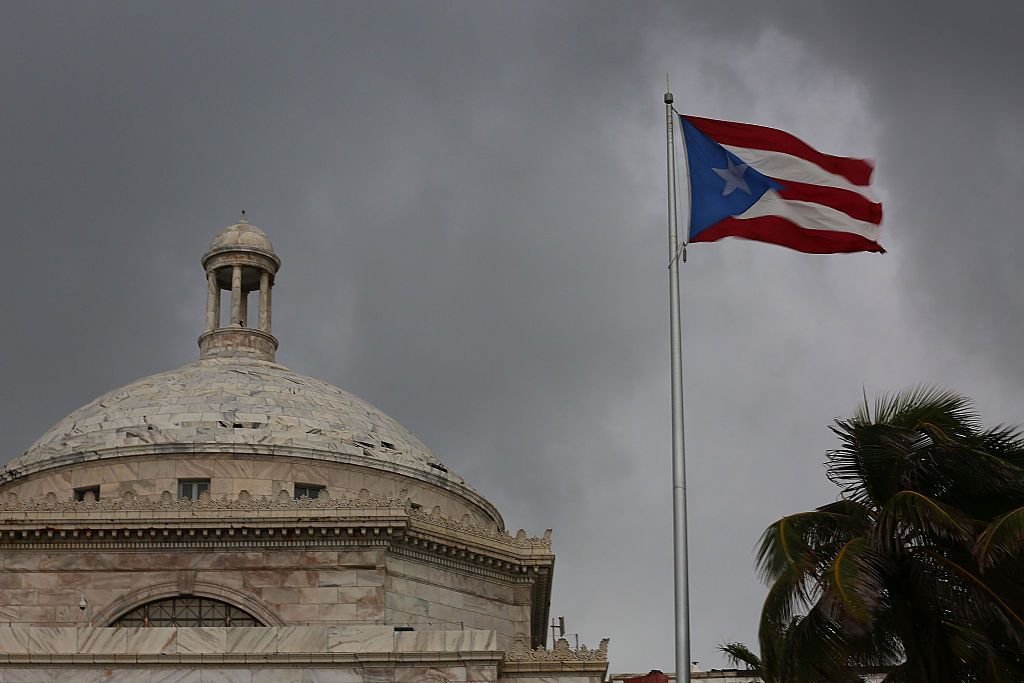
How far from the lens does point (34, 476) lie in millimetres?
45375

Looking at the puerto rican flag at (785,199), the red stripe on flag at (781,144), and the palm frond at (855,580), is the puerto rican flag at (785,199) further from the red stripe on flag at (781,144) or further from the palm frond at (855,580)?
the palm frond at (855,580)

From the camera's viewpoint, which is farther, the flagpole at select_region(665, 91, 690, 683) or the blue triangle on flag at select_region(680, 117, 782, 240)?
the blue triangle on flag at select_region(680, 117, 782, 240)

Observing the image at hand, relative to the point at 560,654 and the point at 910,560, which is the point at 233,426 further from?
the point at 910,560

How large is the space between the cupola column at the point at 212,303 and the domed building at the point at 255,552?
320 cm

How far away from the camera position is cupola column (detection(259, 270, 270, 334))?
52.7m

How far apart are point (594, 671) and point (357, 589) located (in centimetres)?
612

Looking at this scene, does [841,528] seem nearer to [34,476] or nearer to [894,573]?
[894,573]

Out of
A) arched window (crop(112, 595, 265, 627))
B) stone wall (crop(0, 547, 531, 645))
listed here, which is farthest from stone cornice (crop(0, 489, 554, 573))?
arched window (crop(112, 595, 265, 627))

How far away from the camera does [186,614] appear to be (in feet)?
135

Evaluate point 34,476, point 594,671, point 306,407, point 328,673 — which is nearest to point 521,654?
point 594,671

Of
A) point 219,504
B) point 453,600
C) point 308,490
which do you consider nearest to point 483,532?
point 453,600

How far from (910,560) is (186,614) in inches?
766

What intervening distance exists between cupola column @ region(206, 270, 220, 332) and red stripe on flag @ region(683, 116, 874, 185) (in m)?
25.0

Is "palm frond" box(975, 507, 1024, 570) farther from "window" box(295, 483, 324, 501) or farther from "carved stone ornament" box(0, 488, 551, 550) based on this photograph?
"window" box(295, 483, 324, 501)
